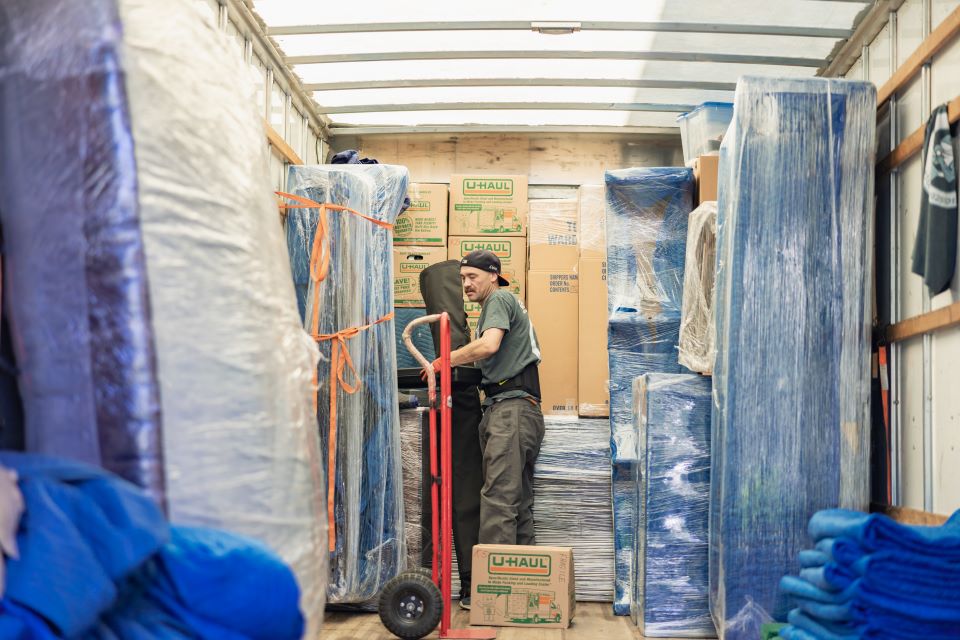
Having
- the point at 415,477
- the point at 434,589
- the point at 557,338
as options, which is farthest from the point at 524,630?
the point at 557,338

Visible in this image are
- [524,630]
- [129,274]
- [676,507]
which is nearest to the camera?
[129,274]

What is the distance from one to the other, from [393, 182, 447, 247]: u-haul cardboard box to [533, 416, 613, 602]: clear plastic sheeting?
140 cm

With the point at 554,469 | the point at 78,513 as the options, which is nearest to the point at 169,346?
the point at 78,513

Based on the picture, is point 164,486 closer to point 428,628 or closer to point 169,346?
point 169,346

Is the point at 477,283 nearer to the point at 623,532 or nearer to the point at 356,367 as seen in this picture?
the point at 356,367

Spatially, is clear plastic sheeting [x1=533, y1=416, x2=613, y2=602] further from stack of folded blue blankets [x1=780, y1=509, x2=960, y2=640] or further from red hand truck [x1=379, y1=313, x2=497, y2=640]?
stack of folded blue blankets [x1=780, y1=509, x2=960, y2=640]

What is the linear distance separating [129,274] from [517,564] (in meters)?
3.66

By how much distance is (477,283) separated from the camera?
5.93m

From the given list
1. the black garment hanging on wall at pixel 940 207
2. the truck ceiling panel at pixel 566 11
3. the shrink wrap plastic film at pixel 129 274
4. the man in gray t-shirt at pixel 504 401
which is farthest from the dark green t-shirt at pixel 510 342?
the shrink wrap plastic film at pixel 129 274

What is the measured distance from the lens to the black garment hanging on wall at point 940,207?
3.87m

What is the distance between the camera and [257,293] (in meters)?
2.30

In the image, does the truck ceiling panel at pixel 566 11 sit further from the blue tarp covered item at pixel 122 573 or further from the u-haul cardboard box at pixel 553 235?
the blue tarp covered item at pixel 122 573

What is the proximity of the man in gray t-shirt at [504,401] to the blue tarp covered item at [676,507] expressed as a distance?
856 mm

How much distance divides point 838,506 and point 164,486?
314 cm
